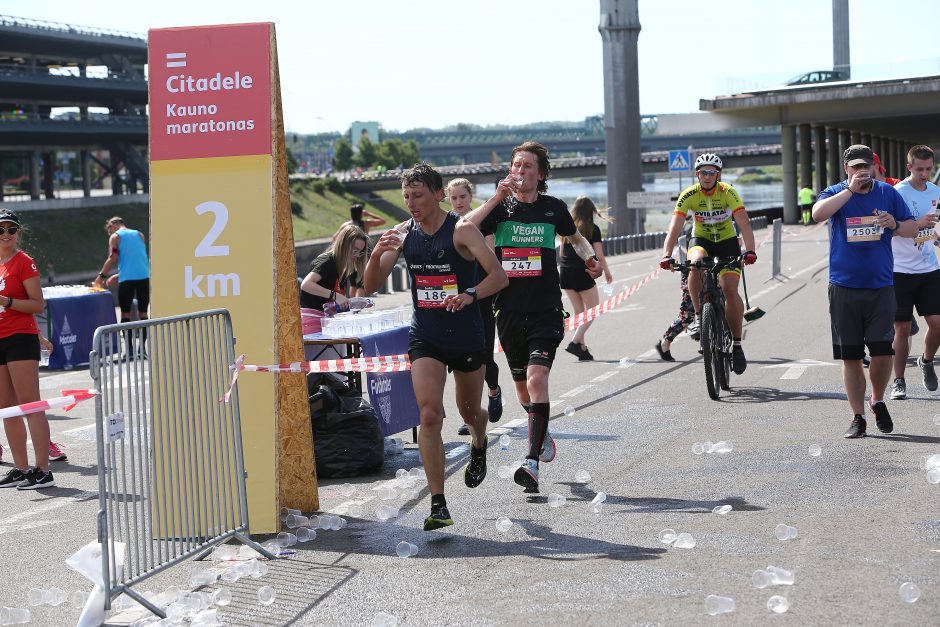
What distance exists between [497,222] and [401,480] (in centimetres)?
179

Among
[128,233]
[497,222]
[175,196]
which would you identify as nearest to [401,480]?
[497,222]

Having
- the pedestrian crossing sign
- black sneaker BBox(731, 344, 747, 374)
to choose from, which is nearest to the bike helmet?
black sneaker BBox(731, 344, 747, 374)

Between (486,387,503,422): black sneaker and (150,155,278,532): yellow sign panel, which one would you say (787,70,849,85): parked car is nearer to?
(486,387,503,422): black sneaker

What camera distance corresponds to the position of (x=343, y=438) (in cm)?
859

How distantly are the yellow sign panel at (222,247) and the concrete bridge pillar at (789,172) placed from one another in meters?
63.6

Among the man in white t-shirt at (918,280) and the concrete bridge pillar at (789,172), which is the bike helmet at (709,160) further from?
the concrete bridge pillar at (789,172)

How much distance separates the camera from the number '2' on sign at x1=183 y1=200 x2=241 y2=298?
7.32 m

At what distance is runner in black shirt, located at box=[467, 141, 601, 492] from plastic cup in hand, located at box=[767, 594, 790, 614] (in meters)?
2.76

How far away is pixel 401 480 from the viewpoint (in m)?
8.32

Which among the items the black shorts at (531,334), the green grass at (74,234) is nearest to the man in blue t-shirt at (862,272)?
the black shorts at (531,334)

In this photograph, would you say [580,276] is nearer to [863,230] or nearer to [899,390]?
[899,390]

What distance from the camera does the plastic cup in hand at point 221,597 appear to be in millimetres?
5715

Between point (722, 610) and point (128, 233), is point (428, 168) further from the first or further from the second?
point (128, 233)

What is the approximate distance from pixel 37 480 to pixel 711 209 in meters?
6.42
